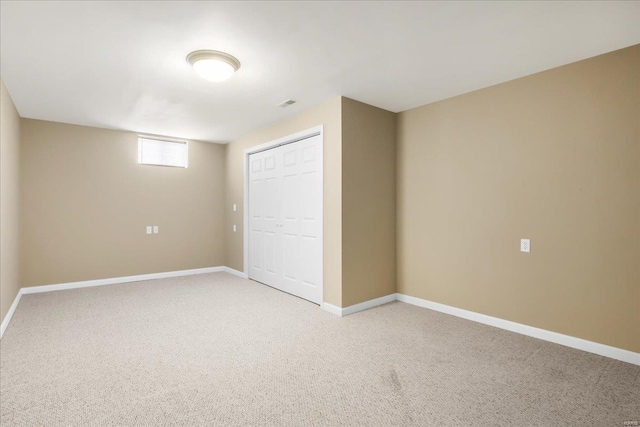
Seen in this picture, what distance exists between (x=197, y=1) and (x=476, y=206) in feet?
10.2

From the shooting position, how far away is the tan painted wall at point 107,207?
4.62m

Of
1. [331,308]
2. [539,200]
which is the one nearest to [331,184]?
[331,308]

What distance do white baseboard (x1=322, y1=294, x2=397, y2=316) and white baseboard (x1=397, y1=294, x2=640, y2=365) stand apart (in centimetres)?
38

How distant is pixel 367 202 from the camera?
12.8ft

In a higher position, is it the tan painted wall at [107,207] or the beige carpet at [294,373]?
the tan painted wall at [107,207]

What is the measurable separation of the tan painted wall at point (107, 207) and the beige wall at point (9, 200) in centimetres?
37

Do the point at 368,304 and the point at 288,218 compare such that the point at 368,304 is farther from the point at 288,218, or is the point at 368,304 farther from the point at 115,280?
the point at 115,280

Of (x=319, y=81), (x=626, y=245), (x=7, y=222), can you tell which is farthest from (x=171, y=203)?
(x=626, y=245)

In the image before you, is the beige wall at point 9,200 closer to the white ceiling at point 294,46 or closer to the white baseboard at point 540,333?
the white ceiling at point 294,46

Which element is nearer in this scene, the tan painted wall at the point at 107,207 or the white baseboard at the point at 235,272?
the tan painted wall at the point at 107,207

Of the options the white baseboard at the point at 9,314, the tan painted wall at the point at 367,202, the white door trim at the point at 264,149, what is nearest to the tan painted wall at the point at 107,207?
the white baseboard at the point at 9,314

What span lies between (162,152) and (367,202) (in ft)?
12.7

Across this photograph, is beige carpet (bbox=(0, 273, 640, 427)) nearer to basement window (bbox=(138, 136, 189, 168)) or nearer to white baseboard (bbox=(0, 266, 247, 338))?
white baseboard (bbox=(0, 266, 247, 338))

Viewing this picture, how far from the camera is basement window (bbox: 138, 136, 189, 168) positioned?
5.44 meters
